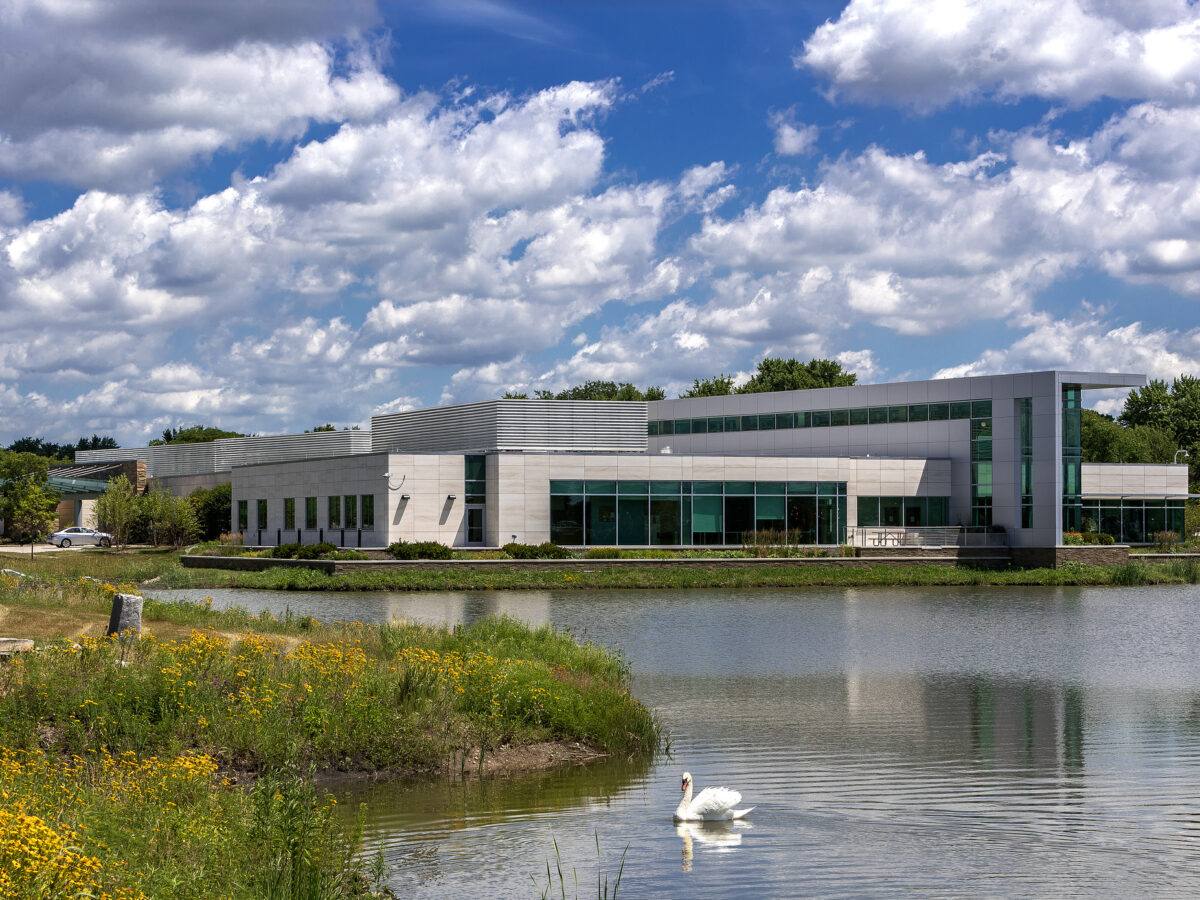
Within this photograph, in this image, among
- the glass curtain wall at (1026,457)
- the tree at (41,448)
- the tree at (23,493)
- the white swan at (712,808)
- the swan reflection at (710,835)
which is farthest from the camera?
the tree at (41,448)

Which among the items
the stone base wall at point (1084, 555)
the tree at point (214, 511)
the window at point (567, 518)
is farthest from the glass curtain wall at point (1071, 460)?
the tree at point (214, 511)

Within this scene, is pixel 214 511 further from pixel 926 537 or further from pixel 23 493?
pixel 926 537

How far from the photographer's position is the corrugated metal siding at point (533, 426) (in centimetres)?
6469

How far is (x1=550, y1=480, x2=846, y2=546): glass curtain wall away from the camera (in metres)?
55.5

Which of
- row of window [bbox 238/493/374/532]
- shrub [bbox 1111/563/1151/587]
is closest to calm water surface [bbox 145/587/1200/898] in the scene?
shrub [bbox 1111/563/1151/587]

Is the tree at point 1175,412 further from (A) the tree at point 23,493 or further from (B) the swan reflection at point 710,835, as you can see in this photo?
(B) the swan reflection at point 710,835

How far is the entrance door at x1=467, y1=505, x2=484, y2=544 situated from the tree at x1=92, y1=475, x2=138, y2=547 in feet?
Answer: 93.0

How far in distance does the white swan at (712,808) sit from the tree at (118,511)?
68.1 metres

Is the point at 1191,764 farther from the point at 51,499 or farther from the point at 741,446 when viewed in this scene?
the point at 51,499

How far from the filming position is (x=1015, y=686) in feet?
66.5

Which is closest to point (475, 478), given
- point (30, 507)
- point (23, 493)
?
point (30, 507)

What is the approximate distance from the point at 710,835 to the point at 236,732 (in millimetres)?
5126

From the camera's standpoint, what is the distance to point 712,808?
11188 mm

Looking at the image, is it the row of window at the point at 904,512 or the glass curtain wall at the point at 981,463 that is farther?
the row of window at the point at 904,512
